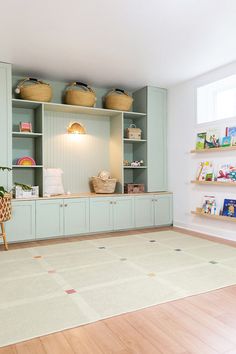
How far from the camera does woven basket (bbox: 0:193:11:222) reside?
395cm

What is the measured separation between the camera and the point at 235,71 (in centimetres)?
445

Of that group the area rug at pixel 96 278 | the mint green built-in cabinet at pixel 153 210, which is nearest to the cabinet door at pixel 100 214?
the mint green built-in cabinet at pixel 153 210

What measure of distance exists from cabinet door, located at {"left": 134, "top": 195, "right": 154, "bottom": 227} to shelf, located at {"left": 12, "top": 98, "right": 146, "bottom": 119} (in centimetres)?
158

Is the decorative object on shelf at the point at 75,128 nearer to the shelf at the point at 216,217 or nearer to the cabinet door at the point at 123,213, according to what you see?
the cabinet door at the point at 123,213

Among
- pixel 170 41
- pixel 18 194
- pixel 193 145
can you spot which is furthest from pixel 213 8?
pixel 18 194

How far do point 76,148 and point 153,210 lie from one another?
1.82 m

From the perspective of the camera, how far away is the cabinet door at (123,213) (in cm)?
521

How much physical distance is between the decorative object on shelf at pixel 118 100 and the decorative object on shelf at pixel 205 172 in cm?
171

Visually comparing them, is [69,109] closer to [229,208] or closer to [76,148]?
[76,148]

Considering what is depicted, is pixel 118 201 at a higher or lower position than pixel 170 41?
lower

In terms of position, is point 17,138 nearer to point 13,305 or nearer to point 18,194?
point 18,194

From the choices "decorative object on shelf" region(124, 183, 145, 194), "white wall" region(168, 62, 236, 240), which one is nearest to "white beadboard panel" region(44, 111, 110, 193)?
"decorative object on shelf" region(124, 183, 145, 194)

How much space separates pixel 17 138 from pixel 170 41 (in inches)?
113

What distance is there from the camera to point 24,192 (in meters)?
4.61
